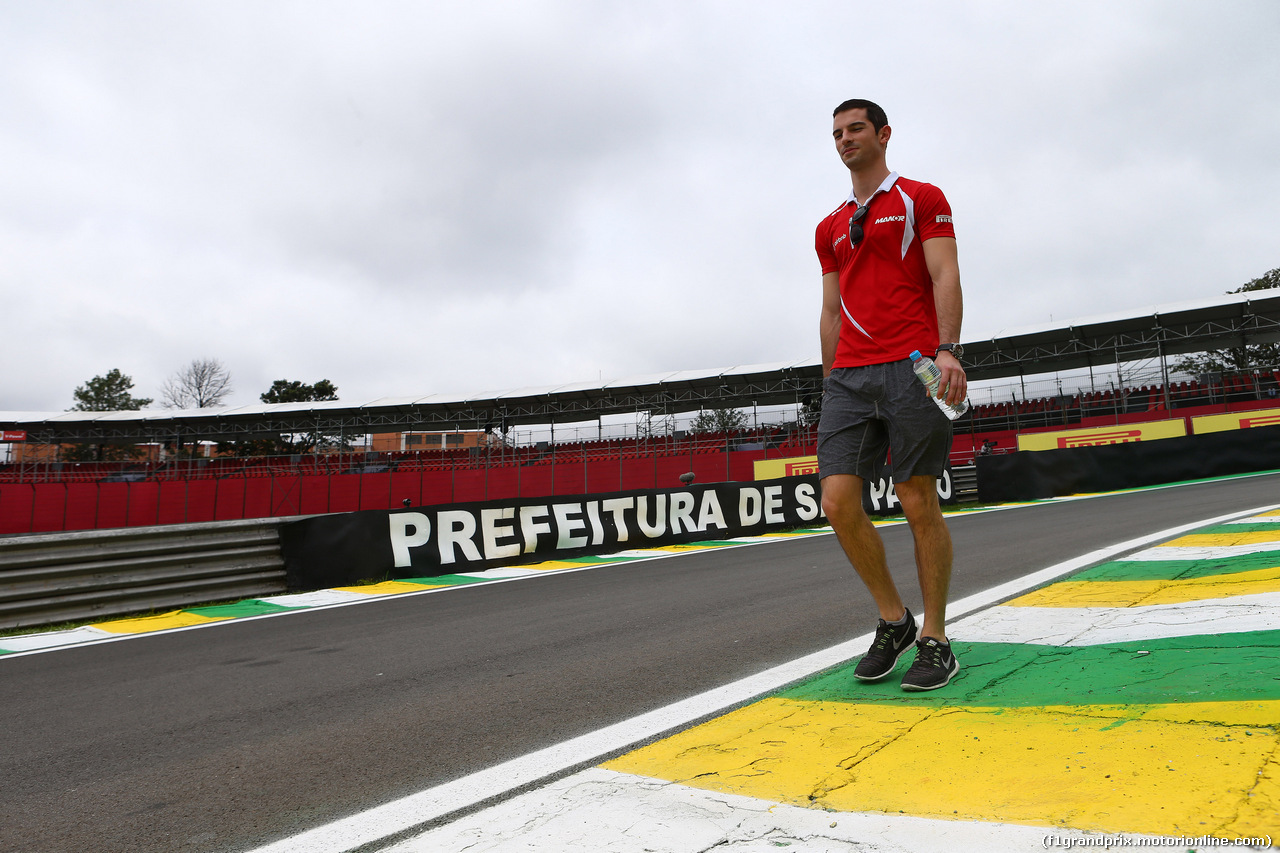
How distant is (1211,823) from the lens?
4.14 ft

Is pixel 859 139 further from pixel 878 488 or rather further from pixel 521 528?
pixel 878 488

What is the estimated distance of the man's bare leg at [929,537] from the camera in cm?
256

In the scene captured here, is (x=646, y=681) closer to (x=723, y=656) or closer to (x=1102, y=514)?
(x=723, y=656)

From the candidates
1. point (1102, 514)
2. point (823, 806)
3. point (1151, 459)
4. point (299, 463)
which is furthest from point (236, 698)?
point (299, 463)

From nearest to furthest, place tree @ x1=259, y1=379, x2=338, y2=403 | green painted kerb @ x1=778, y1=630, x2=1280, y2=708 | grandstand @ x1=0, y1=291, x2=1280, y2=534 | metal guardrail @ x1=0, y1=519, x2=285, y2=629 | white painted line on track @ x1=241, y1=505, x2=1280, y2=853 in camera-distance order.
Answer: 1. white painted line on track @ x1=241, y1=505, x2=1280, y2=853
2. green painted kerb @ x1=778, y1=630, x2=1280, y2=708
3. metal guardrail @ x1=0, y1=519, x2=285, y2=629
4. grandstand @ x1=0, y1=291, x2=1280, y2=534
5. tree @ x1=259, y1=379, x2=338, y2=403

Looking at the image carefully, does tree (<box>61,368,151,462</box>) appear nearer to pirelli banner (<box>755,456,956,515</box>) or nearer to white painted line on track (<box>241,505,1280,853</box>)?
pirelli banner (<box>755,456,956,515</box>)

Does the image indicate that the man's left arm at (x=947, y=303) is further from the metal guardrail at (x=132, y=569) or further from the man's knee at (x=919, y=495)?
the metal guardrail at (x=132, y=569)

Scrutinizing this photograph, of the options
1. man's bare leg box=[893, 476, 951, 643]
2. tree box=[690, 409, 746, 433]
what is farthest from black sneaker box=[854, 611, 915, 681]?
tree box=[690, 409, 746, 433]

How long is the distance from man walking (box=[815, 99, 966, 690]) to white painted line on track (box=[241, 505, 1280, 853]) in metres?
0.45

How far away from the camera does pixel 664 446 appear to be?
30281 mm

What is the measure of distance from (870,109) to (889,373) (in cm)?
107

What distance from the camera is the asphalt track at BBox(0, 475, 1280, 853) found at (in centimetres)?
202

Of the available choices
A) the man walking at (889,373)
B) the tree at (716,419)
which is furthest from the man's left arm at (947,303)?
the tree at (716,419)

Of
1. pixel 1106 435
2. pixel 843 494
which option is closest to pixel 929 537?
pixel 843 494
